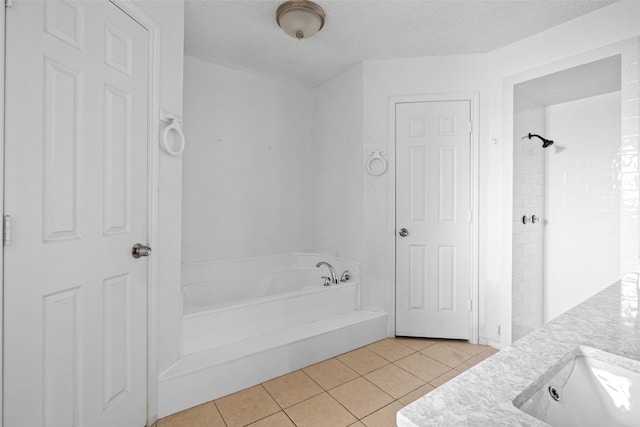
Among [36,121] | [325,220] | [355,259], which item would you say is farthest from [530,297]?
[36,121]

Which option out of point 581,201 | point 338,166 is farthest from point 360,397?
point 581,201

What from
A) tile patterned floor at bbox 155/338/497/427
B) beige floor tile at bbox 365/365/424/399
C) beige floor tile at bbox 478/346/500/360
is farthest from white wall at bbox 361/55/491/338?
beige floor tile at bbox 478/346/500/360

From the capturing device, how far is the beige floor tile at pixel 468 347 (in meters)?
2.55

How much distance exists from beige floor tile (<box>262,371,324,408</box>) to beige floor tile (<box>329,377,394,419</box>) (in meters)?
0.14

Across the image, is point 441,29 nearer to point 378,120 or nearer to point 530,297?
point 378,120

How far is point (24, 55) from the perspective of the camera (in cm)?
106

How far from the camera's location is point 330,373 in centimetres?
219

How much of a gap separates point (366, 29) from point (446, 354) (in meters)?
2.65

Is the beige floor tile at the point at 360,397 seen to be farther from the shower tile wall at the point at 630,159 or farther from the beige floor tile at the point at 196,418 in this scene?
the shower tile wall at the point at 630,159

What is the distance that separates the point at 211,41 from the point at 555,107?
10.2ft

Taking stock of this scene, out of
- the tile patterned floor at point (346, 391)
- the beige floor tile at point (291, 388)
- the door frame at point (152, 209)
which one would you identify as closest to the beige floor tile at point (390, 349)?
the tile patterned floor at point (346, 391)

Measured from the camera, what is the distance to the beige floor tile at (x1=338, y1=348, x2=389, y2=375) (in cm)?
226

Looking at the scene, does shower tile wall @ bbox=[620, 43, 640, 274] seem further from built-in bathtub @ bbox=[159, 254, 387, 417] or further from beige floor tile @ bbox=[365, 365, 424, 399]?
built-in bathtub @ bbox=[159, 254, 387, 417]

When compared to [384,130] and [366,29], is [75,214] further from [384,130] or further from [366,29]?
[384,130]
